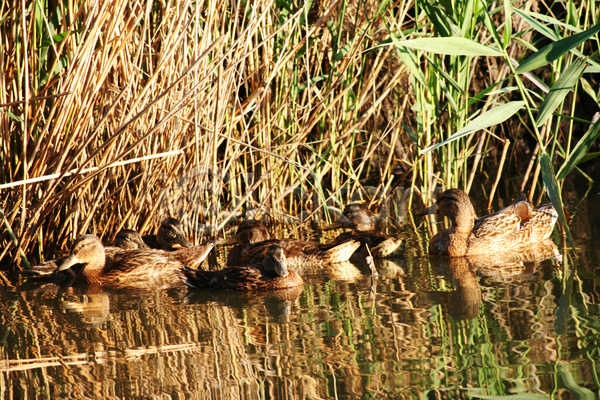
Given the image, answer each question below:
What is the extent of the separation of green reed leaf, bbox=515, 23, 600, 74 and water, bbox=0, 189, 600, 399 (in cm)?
141

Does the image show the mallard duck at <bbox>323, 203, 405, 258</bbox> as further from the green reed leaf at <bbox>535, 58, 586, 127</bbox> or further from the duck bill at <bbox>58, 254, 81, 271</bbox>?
the green reed leaf at <bbox>535, 58, 586, 127</bbox>

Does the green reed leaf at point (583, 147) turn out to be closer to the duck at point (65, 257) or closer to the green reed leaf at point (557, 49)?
the green reed leaf at point (557, 49)

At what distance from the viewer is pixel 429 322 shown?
4055mm

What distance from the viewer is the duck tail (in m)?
5.96

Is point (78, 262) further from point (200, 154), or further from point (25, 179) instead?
point (200, 154)

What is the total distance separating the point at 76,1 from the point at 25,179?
1381 millimetres

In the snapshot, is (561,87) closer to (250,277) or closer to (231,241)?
(250,277)

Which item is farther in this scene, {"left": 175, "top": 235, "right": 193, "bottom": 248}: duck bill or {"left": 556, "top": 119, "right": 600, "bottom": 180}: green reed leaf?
{"left": 175, "top": 235, "right": 193, "bottom": 248}: duck bill

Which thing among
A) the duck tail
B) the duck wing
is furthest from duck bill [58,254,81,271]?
the duck wing

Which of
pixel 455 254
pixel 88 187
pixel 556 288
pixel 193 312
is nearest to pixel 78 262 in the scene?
pixel 88 187

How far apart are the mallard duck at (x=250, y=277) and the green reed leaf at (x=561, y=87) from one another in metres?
2.22

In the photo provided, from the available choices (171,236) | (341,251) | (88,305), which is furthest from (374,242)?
(88,305)

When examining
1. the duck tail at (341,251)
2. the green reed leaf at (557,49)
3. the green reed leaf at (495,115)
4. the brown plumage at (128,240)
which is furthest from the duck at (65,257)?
the green reed leaf at (557,49)

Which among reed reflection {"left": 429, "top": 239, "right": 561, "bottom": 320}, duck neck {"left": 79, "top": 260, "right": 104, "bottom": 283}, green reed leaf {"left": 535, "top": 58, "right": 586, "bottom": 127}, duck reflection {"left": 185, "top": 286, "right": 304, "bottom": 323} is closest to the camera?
green reed leaf {"left": 535, "top": 58, "right": 586, "bottom": 127}
